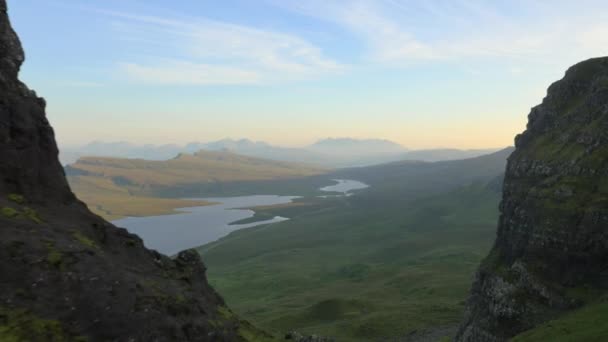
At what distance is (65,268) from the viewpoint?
97.8 ft

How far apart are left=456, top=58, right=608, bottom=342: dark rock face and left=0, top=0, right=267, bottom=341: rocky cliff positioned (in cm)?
4276

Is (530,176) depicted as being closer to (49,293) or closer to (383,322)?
(383,322)

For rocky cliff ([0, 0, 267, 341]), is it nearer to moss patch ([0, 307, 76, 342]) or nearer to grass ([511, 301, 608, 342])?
moss patch ([0, 307, 76, 342])

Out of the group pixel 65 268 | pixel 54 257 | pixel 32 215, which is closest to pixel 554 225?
pixel 65 268

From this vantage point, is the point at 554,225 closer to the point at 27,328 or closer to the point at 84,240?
the point at 84,240

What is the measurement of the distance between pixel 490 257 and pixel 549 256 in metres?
18.4

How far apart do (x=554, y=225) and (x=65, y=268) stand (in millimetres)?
62698

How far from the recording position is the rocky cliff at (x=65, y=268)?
2780cm

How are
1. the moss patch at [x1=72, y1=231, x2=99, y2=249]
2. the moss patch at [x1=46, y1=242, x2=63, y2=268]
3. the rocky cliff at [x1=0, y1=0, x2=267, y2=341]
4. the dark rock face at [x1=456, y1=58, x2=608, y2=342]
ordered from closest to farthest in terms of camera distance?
the rocky cliff at [x1=0, y1=0, x2=267, y2=341] < the moss patch at [x1=46, y1=242, x2=63, y2=268] < the moss patch at [x1=72, y1=231, x2=99, y2=249] < the dark rock face at [x1=456, y1=58, x2=608, y2=342]

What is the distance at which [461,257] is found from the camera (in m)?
193

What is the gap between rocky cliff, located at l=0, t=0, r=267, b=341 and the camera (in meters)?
27.8

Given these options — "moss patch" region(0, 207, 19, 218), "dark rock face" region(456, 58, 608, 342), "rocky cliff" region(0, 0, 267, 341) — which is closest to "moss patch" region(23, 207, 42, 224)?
"rocky cliff" region(0, 0, 267, 341)

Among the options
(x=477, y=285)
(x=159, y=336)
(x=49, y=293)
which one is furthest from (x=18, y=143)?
(x=477, y=285)

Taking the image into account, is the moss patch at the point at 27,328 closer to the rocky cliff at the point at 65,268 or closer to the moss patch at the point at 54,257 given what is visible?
the rocky cliff at the point at 65,268
